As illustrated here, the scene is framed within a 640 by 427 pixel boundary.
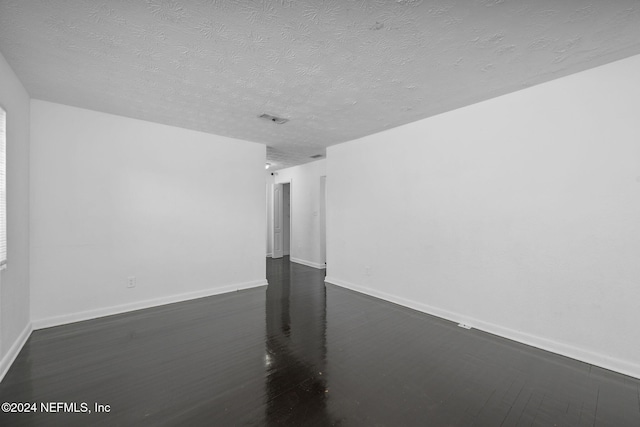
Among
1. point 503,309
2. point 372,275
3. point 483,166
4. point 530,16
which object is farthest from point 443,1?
point 372,275

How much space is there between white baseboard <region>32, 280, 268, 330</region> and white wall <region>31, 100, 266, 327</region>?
0.01 meters

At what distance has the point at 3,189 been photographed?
7.04 ft

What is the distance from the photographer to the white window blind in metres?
2.08

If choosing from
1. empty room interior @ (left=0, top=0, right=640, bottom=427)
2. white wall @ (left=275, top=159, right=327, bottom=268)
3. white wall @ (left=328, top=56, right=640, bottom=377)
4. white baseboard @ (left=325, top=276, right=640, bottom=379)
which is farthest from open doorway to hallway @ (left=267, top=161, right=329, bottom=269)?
white baseboard @ (left=325, top=276, right=640, bottom=379)

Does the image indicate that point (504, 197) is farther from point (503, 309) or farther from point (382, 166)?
point (382, 166)

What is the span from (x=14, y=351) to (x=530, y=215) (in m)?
5.04

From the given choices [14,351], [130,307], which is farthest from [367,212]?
[14,351]

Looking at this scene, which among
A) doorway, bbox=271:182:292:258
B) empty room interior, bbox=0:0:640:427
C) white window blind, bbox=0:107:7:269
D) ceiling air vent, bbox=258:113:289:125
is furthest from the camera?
doorway, bbox=271:182:292:258

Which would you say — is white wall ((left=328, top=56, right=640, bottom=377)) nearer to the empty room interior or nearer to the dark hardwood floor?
the empty room interior

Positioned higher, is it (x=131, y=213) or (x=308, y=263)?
(x=131, y=213)

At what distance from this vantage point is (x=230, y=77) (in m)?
2.38

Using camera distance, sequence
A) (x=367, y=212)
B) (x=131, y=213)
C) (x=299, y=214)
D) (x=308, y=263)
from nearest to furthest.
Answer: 1. (x=131, y=213)
2. (x=367, y=212)
3. (x=308, y=263)
4. (x=299, y=214)

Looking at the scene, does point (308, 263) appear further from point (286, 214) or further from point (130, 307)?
point (130, 307)

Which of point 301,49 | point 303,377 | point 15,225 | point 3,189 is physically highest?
point 301,49
